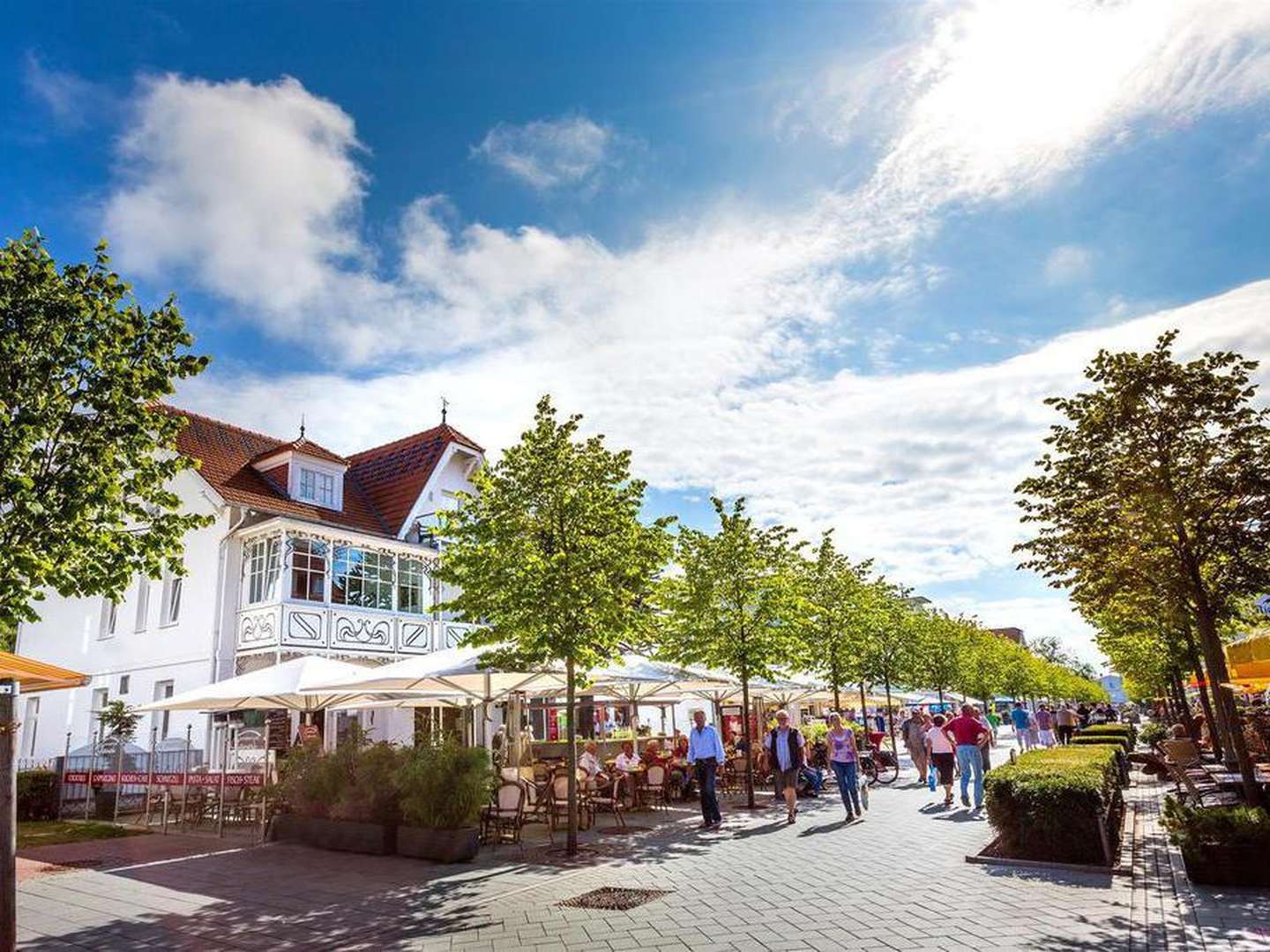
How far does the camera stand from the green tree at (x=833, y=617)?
23859mm

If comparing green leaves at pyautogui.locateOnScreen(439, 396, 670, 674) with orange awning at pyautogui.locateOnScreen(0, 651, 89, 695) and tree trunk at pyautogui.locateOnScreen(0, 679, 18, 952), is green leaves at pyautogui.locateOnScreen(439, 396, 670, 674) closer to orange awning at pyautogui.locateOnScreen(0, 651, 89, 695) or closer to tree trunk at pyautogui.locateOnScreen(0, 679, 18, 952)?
orange awning at pyautogui.locateOnScreen(0, 651, 89, 695)

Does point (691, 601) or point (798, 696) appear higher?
point (691, 601)

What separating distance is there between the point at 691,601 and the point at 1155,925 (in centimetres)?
1128

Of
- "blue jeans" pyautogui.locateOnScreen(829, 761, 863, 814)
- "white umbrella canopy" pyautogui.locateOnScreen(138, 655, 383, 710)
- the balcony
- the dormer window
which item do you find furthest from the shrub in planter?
the dormer window

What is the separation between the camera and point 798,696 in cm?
2603

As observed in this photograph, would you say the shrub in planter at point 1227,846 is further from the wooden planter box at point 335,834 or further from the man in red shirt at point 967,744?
the wooden planter box at point 335,834

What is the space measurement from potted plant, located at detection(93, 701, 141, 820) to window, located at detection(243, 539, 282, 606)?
3.76 metres

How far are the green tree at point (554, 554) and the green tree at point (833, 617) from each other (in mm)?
10640

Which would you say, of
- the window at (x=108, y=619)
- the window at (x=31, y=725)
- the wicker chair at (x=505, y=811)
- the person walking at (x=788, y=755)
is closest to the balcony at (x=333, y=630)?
the window at (x=108, y=619)

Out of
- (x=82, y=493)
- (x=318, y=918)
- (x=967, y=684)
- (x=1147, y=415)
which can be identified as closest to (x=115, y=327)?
(x=82, y=493)

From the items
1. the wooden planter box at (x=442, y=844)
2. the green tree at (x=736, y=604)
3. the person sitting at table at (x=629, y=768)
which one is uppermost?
the green tree at (x=736, y=604)

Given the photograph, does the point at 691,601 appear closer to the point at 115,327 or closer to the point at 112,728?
the point at 115,327

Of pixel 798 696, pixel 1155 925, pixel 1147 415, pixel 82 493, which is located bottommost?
pixel 1155 925

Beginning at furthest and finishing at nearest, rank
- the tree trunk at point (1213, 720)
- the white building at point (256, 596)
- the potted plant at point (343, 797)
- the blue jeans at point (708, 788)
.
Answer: the white building at point (256, 596)
the tree trunk at point (1213, 720)
the blue jeans at point (708, 788)
the potted plant at point (343, 797)
